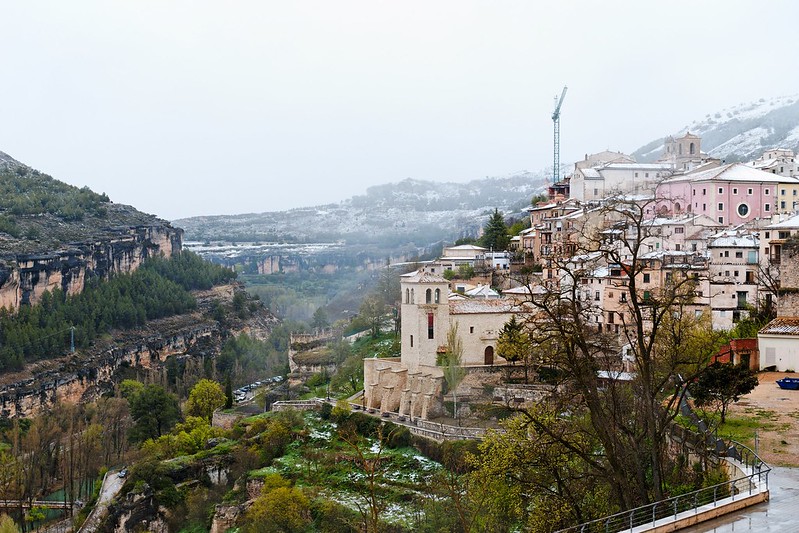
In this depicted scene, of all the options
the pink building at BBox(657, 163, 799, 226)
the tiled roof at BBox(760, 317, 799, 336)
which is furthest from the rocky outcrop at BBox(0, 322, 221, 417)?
the tiled roof at BBox(760, 317, 799, 336)

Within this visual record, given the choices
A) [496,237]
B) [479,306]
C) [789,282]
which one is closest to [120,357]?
[496,237]

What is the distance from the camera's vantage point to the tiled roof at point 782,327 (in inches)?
1302

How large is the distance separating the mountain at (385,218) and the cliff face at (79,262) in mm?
23610

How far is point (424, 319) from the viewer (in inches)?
1630

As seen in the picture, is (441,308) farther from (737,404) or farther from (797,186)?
(797,186)

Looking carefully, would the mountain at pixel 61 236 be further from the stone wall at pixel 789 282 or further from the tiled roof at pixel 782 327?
the tiled roof at pixel 782 327

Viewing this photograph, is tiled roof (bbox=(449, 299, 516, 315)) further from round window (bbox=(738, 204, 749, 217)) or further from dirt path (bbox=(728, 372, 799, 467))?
round window (bbox=(738, 204, 749, 217))

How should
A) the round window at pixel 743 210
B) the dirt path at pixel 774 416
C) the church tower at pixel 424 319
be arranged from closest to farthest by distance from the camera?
the dirt path at pixel 774 416, the church tower at pixel 424 319, the round window at pixel 743 210

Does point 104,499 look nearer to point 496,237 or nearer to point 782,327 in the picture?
point 782,327

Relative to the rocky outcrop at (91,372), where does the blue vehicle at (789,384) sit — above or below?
above

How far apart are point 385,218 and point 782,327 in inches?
3969

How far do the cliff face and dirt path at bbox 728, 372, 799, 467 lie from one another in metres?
66.1

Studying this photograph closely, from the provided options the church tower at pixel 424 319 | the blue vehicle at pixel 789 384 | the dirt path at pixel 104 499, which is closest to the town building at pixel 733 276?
the blue vehicle at pixel 789 384

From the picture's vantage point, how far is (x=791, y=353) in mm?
32719
